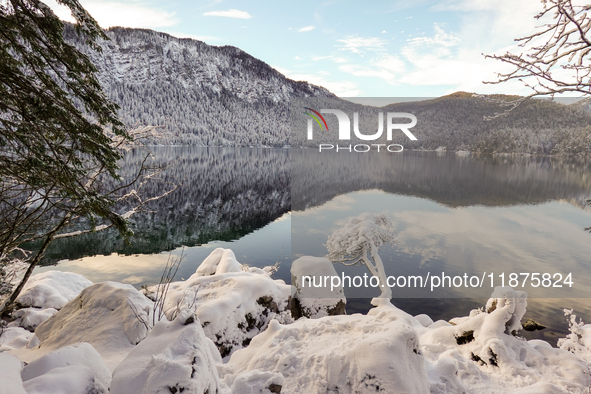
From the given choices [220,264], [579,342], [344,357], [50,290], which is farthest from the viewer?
[220,264]

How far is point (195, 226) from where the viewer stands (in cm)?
2892

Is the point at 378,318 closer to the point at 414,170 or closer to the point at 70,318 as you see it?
the point at 70,318

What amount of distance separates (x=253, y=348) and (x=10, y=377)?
3.96 metres

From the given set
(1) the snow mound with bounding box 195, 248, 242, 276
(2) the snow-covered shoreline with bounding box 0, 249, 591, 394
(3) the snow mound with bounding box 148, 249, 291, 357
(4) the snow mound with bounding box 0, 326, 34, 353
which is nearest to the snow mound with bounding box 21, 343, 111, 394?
(2) the snow-covered shoreline with bounding box 0, 249, 591, 394

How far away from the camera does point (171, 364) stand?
298 cm

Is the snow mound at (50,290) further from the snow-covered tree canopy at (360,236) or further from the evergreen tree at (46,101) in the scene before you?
the snow-covered tree canopy at (360,236)

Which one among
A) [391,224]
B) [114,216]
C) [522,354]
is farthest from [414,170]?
[114,216]

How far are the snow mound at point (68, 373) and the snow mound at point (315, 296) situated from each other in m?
6.87

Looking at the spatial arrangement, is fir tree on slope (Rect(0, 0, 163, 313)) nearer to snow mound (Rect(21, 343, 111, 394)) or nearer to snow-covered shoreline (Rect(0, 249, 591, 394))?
snow mound (Rect(21, 343, 111, 394))

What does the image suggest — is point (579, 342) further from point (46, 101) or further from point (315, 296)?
point (46, 101)

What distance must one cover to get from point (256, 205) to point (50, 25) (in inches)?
1396

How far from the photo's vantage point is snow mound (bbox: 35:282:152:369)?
510 centimetres

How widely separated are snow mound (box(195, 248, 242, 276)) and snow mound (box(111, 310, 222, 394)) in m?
7.71

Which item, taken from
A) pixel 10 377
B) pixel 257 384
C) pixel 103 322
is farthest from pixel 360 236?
pixel 10 377
